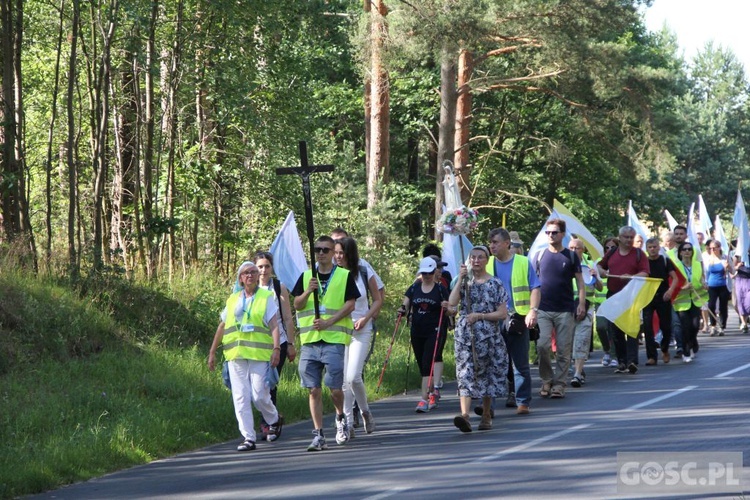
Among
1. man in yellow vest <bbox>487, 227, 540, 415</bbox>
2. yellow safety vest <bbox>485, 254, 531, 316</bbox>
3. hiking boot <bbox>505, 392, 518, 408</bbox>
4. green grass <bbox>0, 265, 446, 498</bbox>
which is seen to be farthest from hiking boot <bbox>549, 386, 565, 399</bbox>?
green grass <bbox>0, 265, 446, 498</bbox>

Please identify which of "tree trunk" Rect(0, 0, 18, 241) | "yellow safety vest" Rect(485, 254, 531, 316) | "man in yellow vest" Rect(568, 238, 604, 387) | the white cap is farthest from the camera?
"tree trunk" Rect(0, 0, 18, 241)

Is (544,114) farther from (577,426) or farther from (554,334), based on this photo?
(577,426)

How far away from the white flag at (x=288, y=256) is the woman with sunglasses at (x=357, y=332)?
349 centimetres

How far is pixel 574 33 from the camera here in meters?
29.2

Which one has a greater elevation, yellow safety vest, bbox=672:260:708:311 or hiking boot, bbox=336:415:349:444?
yellow safety vest, bbox=672:260:708:311

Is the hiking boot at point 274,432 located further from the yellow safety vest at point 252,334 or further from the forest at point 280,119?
the forest at point 280,119

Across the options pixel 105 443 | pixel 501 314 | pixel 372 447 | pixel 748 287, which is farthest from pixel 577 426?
pixel 748 287

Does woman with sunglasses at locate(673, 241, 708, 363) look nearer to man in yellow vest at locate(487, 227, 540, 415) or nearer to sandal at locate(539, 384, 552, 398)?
sandal at locate(539, 384, 552, 398)

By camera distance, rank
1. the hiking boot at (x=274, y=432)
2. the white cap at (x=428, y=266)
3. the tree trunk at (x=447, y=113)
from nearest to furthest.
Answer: the hiking boot at (x=274, y=432)
the white cap at (x=428, y=266)
the tree trunk at (x=447, y=113)

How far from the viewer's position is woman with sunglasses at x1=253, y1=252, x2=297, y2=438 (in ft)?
37.9

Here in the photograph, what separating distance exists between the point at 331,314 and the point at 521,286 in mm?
3093

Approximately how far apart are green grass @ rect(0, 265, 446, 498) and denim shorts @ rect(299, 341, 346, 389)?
4.82 ft

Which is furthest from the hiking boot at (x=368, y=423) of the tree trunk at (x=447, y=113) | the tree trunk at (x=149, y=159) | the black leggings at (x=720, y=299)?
the tree trunk at (x=447, y=113)

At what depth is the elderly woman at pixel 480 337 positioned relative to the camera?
37.1ft
